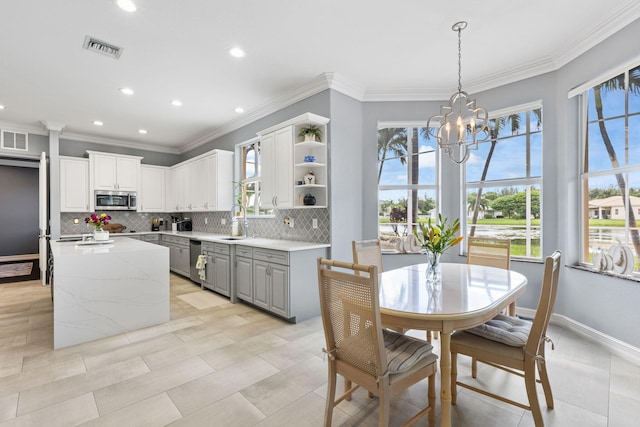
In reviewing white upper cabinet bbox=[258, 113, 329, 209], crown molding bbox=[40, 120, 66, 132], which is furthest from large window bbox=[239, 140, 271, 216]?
crown molding bbox=[40, 120, 66, 132]

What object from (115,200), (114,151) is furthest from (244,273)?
(114,151)

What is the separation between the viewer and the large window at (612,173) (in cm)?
270

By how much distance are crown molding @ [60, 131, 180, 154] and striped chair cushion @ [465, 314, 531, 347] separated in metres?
7.32

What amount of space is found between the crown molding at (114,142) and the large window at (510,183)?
6501 mm

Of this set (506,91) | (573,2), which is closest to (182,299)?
(506,91)

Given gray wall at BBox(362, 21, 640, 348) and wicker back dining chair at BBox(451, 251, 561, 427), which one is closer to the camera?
wicker back dining chair at BBox(451, 251, 561, 427)

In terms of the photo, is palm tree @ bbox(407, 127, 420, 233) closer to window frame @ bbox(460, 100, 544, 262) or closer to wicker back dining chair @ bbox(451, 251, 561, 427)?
window frame @ bbox(460, 100, 544, 262)

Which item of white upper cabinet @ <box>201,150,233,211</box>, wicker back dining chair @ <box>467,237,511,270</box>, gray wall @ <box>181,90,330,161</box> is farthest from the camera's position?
white upper cabinet @ <box>201,150,233,211</box>

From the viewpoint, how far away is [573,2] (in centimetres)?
243

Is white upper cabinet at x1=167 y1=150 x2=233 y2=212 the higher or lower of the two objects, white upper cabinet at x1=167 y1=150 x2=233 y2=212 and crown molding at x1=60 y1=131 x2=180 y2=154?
the lower

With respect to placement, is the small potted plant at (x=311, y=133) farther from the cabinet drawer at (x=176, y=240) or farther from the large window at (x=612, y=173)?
the cabinet drawer at (x=176, y=240)

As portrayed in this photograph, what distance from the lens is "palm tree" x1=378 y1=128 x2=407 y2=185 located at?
421cm

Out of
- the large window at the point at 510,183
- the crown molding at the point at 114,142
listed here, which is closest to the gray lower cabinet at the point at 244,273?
the large window at the point at 510,183

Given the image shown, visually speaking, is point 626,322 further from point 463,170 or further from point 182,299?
point 182,299
